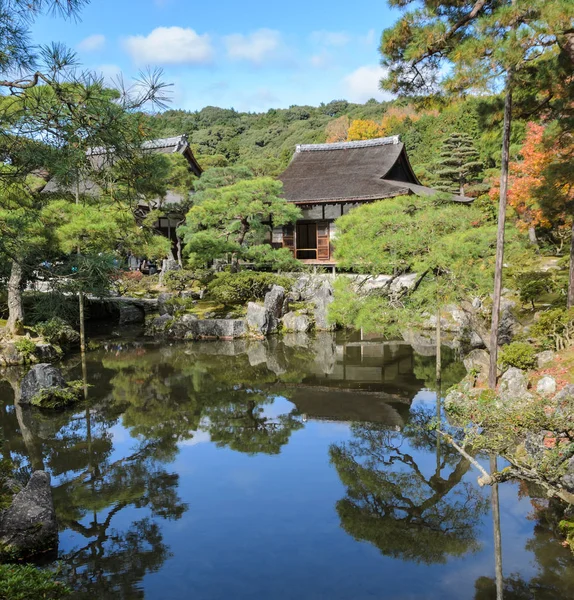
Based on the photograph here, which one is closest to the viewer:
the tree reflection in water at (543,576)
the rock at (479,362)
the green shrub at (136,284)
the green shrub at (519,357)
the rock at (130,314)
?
the tree reflection in water at (543,576)

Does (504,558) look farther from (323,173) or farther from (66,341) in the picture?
(323,173)

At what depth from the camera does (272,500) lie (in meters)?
7.63

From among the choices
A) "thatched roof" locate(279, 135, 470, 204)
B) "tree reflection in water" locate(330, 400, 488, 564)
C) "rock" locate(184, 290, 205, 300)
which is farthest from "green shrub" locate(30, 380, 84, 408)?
"thatched roof" locate(279, 135, 470, 204)

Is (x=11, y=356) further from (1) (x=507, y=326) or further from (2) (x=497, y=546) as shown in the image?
(2) (x=497, y=546)

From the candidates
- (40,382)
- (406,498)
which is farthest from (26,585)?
(40,382)

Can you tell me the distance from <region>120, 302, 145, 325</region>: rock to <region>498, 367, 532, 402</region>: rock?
15.8 m

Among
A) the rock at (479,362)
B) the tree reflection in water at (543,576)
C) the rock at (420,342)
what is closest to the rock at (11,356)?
the rock at (420,342)

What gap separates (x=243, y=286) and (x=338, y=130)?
31.0 m

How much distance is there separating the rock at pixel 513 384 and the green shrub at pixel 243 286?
11.6m

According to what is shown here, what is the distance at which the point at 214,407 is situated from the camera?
39.0ft

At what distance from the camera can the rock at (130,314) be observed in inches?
865

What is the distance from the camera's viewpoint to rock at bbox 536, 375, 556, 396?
9.19 meters

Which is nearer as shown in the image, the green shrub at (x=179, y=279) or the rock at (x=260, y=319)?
the rock at (x=260, y=319)

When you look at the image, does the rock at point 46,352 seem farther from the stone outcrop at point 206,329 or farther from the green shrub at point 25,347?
the stone outcrop at point 206,329
